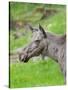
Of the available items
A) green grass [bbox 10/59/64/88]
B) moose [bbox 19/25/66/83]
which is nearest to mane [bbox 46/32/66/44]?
moose [bbox 19/25/66/83]

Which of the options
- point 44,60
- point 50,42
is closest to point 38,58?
point 44,60

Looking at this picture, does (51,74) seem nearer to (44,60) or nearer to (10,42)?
(44,60)

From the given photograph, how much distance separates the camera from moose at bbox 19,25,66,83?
77.9 inches

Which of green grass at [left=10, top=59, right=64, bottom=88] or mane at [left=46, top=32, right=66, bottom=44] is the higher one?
mane at [left=46, top=32, right=66, bottom=44]

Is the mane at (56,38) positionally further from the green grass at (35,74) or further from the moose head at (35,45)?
the green grass at (35,74)

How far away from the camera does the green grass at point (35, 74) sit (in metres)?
1.94

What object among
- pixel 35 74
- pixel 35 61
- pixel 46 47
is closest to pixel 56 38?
pixel 46 47

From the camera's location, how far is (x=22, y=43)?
6.44 ft

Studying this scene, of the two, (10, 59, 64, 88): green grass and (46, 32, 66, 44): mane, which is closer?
(10, 59, 64, 88): green grass

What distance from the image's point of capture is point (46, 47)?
6.64 ft

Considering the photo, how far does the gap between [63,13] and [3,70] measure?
2.77 ft

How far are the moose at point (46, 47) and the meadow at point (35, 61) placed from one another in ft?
0.14

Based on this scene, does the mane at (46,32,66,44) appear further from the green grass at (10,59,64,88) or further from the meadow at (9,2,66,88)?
the green grass at (10,59,64,88)

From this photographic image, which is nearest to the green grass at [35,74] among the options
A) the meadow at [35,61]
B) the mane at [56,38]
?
the meadow at [35,61]
